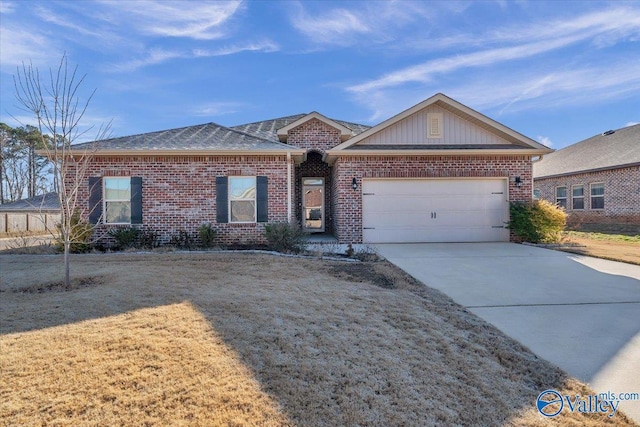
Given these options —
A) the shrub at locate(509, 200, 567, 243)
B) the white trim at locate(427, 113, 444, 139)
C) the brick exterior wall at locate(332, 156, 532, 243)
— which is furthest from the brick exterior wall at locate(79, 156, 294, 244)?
the shrub at locate(509, 200, 567, 243)

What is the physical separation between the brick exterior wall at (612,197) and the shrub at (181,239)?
702 inches

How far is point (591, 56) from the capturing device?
42.6ft

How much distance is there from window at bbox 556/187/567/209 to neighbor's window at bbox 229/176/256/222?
59.1 ft

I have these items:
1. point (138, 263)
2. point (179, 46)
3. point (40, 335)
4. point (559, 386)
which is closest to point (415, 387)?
point (559, 386)

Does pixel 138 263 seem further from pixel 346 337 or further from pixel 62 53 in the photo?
pixel 346 337

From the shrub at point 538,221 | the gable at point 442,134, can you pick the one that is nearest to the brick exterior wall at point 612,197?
the shrub at point 538,221

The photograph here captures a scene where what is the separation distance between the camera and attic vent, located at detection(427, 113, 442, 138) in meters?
11.5

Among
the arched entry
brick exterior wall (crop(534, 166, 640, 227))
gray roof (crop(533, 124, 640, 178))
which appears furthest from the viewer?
gray roof (crop(533, 124, 640, 178))

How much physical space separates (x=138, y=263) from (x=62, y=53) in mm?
4494

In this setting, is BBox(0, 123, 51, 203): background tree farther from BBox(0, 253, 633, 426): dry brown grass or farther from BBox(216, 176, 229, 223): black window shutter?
BBox(0, 253, 633, 426): dry brown grass

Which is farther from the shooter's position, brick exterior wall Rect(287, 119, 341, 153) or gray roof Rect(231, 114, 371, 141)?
gray roof Rect(231, 114, 371, 141)

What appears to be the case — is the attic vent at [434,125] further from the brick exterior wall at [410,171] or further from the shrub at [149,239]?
the shrub at [149,239]

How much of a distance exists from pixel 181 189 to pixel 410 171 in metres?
7.42

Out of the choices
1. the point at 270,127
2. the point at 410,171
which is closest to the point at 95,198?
the point at 270,127
